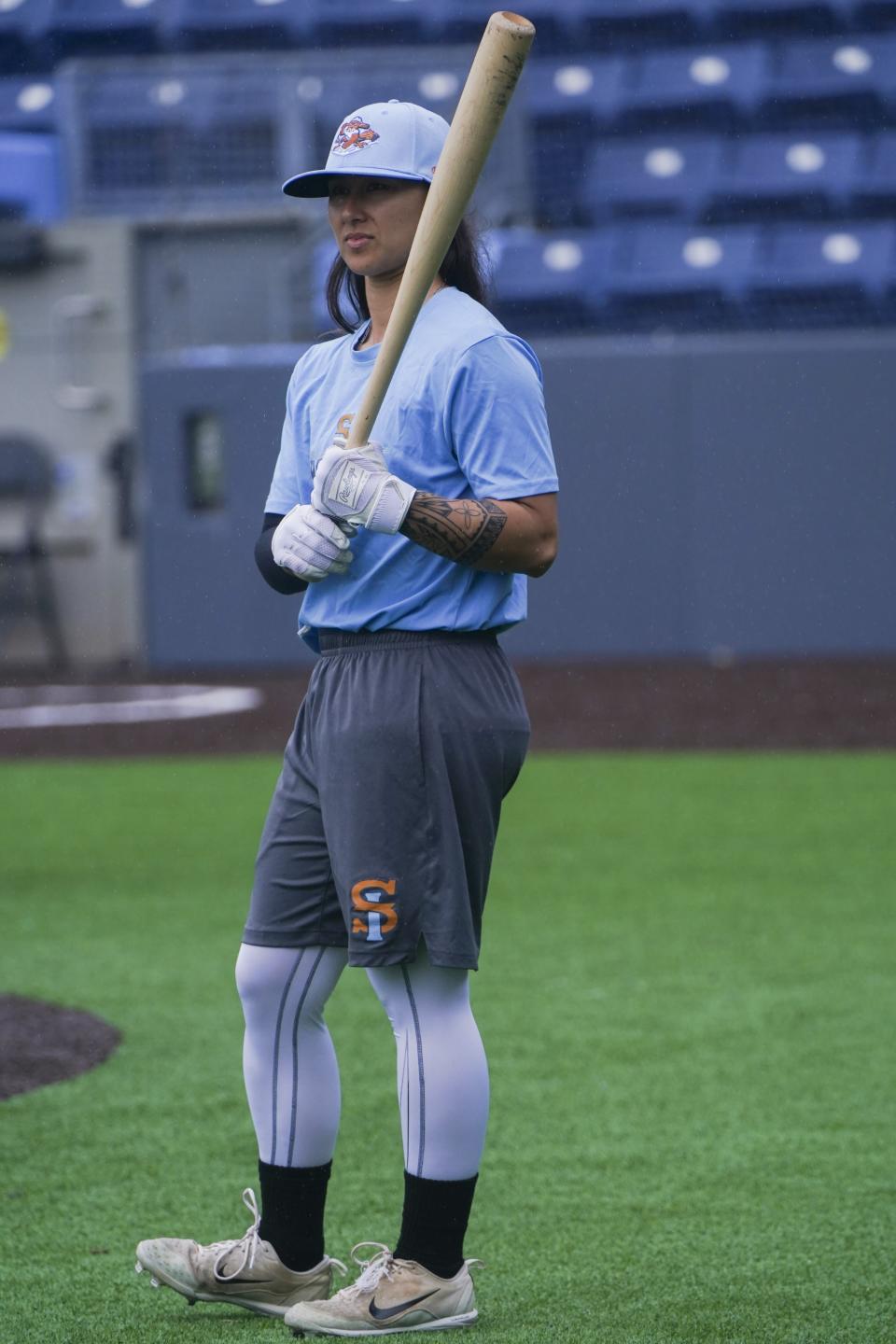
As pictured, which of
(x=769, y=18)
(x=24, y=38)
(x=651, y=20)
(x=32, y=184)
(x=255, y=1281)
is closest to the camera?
(x=255, y=1281)

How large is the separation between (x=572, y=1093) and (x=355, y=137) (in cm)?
220

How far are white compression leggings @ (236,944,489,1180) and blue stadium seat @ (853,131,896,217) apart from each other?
1554cm

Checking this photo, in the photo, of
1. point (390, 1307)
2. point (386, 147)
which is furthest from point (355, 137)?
point (390, 1307)

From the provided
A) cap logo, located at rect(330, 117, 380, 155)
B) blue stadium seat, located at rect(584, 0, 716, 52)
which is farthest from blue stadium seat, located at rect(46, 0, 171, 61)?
cap logo, located at rect(330, 117, 380, 155)

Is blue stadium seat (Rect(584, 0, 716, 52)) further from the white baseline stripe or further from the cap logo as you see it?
the cap logo

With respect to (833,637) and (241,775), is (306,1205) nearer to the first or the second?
(241,775)

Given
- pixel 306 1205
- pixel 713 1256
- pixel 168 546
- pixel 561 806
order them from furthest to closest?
pixel 168 546
pixel 561 806
pixel 713 1256
pixel 306 1205

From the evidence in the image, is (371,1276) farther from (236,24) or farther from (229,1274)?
(236,24)

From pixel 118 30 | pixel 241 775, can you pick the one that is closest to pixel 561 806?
pixel 241 775

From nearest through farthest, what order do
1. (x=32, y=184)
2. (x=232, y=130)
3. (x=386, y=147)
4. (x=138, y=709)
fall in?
(x=386, y=147) → (x=138, y=709) → (x=232, y=130) → (x=32, y=184)

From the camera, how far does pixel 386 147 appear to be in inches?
101

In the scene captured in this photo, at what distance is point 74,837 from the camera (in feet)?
26.2

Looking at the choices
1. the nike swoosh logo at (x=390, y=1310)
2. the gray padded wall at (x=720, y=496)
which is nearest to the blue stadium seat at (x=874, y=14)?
the gray padded wall at (x=720, y=496)

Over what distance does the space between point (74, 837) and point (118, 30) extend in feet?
35.2
